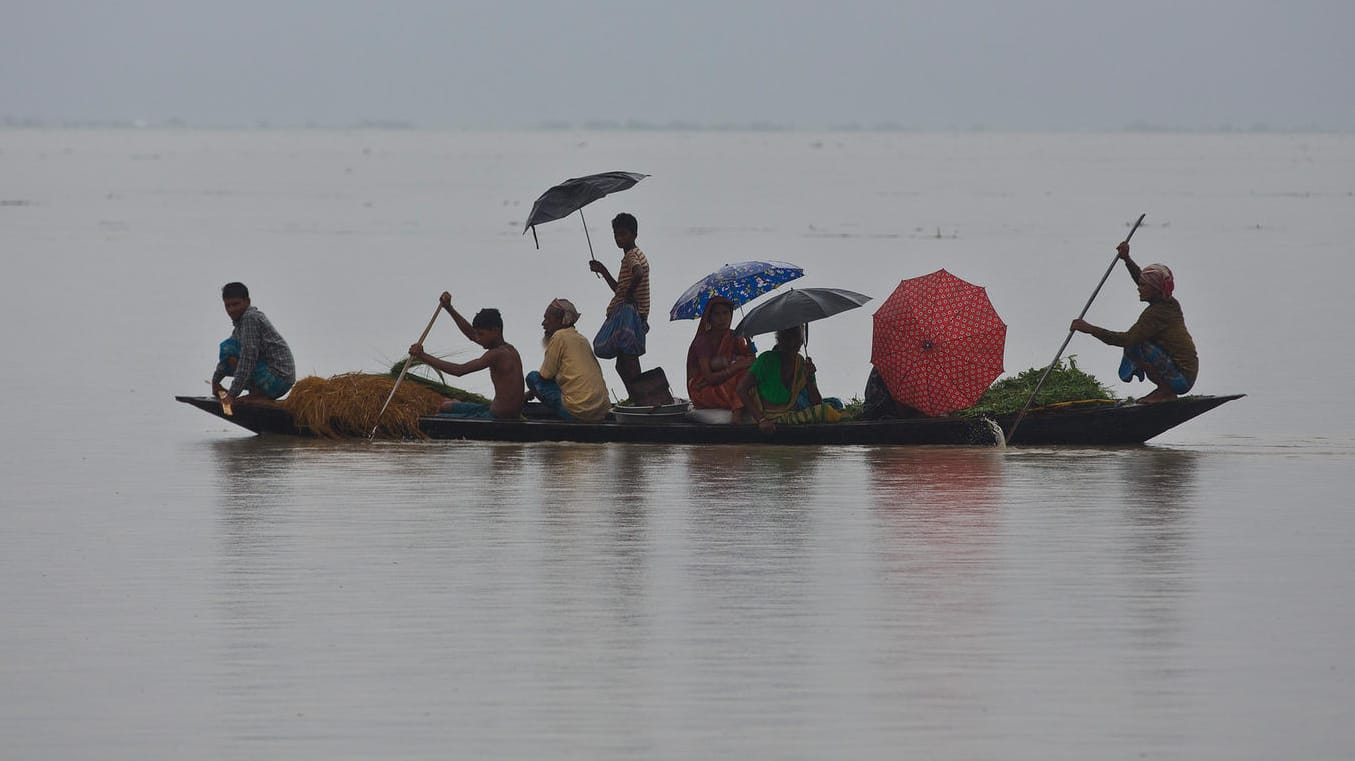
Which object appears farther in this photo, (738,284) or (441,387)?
(441,387)

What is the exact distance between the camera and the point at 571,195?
44.3 ft

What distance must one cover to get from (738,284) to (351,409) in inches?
108

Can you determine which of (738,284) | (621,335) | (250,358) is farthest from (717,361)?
(250,358)

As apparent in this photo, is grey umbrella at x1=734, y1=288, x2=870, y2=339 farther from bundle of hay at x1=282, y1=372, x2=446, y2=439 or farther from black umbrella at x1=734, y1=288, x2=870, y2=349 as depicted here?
bundle of hay at x1=282, y1=372, x2=446, y2=439

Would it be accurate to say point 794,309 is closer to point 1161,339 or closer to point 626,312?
point 626,312

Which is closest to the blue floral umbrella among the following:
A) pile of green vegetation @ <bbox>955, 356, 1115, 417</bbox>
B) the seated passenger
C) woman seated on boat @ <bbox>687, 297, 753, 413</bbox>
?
woman seated on boat @ <bbox>687, 297, 753, 413</bbox>

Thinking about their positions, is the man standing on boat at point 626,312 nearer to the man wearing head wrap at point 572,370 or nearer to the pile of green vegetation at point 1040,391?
the man wearing head wrap at point 572,370

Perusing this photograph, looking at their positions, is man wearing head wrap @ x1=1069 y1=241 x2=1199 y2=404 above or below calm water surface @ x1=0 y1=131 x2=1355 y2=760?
above

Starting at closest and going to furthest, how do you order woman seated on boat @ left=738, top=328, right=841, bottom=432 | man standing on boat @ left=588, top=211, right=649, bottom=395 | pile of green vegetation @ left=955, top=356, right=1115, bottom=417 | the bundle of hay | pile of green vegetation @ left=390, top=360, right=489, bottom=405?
woman seated on boat @ left=738, top=328, right=841, bottom=432 → pile of green vegetation @ left=955, top=356, right=1115, bottom=417 → the bundle of hay → man standing on boat @ left=588, top=211, right=649, bottom=395 → pile of green vegetation @ left=390, top=360, right=489, bottom=405

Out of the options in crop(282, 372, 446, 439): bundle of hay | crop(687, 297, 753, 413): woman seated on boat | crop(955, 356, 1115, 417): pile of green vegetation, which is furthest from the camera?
crop(282, 372, 446, 439): bundle of hay

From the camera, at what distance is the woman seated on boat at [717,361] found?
1276 centimetres

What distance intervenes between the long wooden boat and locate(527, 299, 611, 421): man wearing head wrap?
0.36 feet

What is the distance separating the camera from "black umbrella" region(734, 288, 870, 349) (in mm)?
12297

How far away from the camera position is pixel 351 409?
13.2 meters
